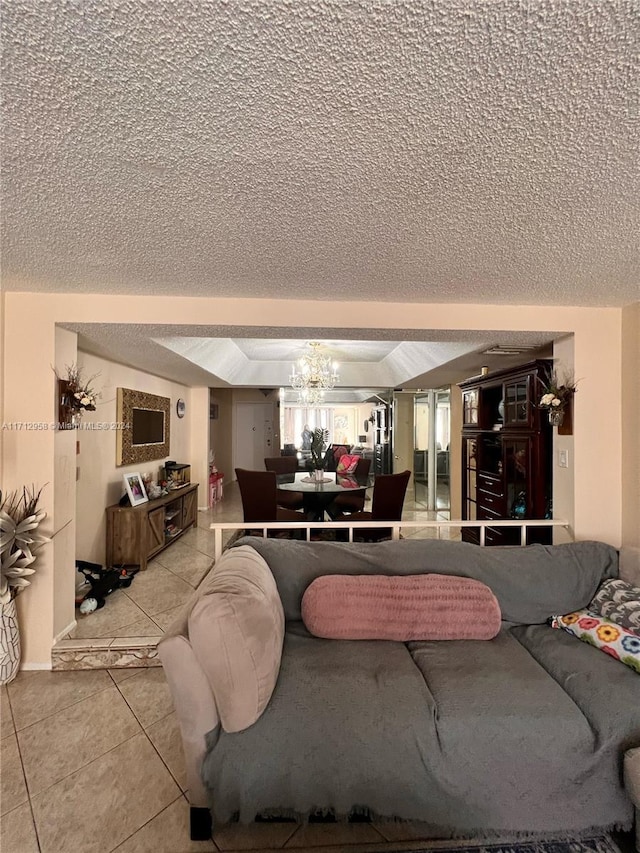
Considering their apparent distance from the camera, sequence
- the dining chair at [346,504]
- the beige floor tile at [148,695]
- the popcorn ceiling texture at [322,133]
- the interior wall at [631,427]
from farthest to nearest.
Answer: the dining chair at [346,504]
the interior wall at [631,427]
the beige floor tile at [148,695]
the popcorn ceiling texture at [322,133]

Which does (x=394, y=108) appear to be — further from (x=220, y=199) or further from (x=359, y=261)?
(x=359, y=261)

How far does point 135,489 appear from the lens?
3801mm

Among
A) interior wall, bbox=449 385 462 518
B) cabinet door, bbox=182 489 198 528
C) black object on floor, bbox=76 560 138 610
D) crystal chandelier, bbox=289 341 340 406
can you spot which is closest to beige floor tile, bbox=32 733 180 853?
black object on floor, bbox=76 560 138 610

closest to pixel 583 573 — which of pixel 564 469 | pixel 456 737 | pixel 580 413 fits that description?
pixel 564 469

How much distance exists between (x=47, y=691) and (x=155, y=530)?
1840mm

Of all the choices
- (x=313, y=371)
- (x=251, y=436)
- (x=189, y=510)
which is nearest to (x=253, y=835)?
(x=189, y=510)

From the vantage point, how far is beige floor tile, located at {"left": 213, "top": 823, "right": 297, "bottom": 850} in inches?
52.1

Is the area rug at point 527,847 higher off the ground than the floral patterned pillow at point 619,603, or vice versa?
the floral patterned pillow at point 619,603

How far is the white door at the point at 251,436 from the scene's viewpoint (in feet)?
30.1

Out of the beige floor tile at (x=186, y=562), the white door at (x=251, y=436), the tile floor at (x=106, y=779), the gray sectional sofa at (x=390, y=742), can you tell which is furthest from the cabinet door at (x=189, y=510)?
the white door at (x=251, y=436)

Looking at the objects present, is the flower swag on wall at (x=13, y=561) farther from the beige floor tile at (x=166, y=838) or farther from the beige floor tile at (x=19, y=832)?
the beige floor tile at (x=166, y=838)

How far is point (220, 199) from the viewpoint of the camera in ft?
4.32

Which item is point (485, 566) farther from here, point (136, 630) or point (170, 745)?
point (136, 630)

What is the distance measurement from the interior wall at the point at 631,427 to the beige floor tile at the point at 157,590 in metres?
3.25
